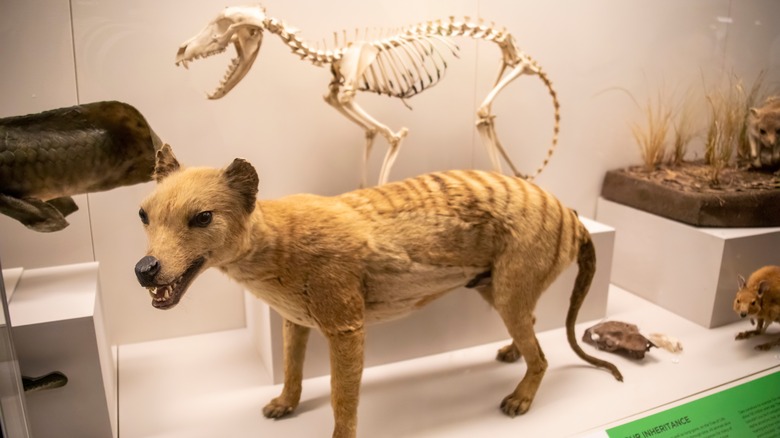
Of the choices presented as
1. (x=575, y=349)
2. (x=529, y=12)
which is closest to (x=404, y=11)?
(x=529, y=12)

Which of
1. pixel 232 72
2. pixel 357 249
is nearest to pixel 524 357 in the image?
pixel 357 249

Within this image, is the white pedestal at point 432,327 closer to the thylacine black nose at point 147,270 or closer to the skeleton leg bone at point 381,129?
the skeleton leg bone at point 381,129

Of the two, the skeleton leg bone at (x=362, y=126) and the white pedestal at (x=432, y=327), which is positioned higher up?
Result: the skeleton leg bone at (x=362, y=126)

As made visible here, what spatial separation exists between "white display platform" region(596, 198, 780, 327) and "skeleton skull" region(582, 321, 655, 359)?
0.40m

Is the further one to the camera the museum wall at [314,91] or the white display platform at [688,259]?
the white display platform at [688,259]

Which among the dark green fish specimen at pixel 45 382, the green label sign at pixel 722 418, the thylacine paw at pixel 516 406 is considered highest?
the dark green fish specimen at pixel 45 382

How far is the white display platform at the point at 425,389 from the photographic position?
1999mm

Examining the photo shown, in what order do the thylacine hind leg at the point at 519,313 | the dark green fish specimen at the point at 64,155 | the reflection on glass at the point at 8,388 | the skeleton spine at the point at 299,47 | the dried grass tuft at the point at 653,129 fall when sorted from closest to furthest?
the reflection on glass at the point at 8,388
the dark green fish specimen at the point at 64,155
the thylacine hind leg at the point at 519,313
the skeleton spine at the point at 299,47
the dried grass tuft at the point at 653,129

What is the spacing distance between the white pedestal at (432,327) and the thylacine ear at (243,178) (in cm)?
73

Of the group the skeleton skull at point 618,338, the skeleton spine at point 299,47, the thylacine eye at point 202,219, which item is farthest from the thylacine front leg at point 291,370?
the skeleton skull at point 618,338

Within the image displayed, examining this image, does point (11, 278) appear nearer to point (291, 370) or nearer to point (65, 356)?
point (65, 356)

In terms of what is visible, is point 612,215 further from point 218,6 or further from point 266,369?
point 218,6

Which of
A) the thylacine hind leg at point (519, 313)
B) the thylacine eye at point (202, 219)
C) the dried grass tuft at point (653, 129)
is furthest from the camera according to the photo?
the dried grass tuft at point (653, 129)

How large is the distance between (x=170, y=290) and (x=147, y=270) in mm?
91
